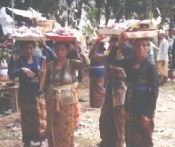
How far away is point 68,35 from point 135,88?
1182 millimetres

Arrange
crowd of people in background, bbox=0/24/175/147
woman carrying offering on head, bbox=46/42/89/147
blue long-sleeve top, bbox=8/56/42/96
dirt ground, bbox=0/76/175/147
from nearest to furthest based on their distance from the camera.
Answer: crowd of people in background, bbox=0/24/175/147 < woman carrying offering on head, bbox=46/42/89/147 < blue long-sleeve top, bbox=8/56/42/96 < dirt ground, bbox=0/76/175/147

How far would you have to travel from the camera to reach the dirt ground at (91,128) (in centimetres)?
683

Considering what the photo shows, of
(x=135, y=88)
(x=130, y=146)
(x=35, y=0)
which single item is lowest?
(x=130, y=146)

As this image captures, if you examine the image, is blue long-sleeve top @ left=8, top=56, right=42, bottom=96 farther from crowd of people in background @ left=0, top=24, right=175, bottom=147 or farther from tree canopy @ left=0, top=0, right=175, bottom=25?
A: tree canopy @ left=0, top=0, right=175, bottom=25

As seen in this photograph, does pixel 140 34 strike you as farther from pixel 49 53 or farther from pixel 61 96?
pixel 49 53

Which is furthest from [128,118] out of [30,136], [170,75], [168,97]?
[170,75]

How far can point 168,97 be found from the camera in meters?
11.0

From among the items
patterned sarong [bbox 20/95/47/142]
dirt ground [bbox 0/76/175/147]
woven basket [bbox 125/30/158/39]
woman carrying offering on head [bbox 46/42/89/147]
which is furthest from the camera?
dirt ground [bbox 0/76/175/147]

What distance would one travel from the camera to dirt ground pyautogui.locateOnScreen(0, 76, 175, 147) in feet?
22.4

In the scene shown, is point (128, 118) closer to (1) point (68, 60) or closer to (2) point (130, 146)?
(2) point (130, 146)

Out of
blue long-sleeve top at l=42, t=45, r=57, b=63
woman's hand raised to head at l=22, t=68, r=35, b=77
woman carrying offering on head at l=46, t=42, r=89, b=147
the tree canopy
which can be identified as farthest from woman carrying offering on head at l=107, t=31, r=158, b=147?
the tree canopy

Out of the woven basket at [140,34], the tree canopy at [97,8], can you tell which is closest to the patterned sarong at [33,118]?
the woven basket at [140,34]

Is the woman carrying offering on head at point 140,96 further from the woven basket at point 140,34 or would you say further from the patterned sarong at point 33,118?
the patterned sarong at point 33,118

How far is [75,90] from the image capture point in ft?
17.3
